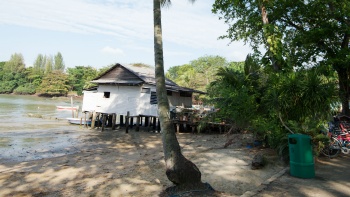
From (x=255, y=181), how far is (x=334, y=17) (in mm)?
9845

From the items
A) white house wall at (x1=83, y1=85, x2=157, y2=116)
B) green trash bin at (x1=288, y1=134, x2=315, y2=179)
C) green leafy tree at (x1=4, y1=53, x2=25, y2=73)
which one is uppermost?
green leafy tree at (x1=4, y1=53, x2=25, y2=73)

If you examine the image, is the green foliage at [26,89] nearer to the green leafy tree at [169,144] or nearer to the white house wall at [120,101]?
the white house wall at [120,101]

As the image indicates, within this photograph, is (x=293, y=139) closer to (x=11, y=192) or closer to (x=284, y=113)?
(x=284, y=113)

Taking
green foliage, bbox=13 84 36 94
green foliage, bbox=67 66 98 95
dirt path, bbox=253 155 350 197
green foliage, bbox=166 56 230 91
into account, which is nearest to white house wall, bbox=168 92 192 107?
dirt path, bbox=253 155 350 197

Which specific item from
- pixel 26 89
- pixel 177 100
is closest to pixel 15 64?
pixel 26 89

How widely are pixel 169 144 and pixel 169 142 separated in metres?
0.04

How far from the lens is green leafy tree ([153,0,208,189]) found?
5.43m

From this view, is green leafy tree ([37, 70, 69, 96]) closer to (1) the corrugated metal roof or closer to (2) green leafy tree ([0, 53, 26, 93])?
(2) green leafy tree ([0, 53, 26, 93])

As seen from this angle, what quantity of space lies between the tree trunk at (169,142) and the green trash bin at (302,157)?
260cm

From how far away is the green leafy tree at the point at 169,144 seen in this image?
5.43 metres

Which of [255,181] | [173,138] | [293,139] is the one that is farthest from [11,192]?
[293,139]

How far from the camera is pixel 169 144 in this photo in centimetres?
577

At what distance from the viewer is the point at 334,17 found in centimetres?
1286

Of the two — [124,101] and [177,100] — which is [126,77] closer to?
[124,101]
